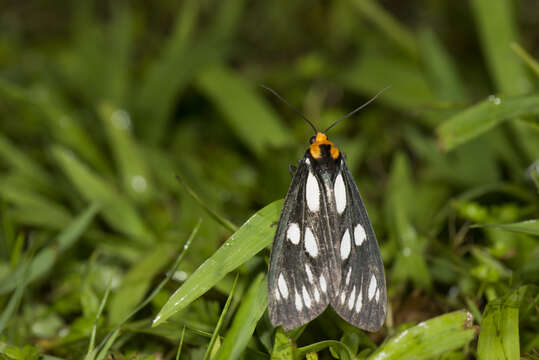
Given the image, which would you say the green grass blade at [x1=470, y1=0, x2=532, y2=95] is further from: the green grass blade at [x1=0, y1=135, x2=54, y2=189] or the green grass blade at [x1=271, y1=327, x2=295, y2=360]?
the green grass blade at [x1=0, y1=135, x2=54, y2=189]

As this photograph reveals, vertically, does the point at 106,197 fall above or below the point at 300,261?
above

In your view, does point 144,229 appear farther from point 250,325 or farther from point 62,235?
point 250,325

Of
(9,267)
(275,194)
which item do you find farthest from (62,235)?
(275,194)

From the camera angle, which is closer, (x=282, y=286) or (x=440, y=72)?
(x=282, y=286)

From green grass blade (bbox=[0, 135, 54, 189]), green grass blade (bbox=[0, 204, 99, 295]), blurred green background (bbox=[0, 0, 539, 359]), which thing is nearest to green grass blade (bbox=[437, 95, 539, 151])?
blurred green background (bbox=[0, 0, 539, 359])

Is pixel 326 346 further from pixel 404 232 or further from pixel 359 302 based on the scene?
pixel 404 232

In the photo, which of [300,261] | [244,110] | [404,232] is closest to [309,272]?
[300,261]
